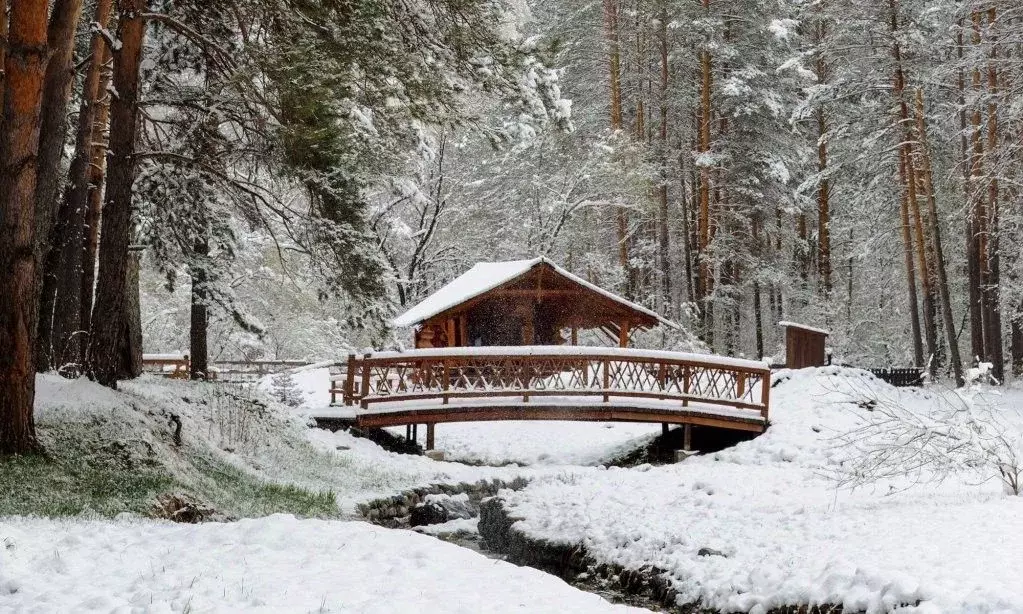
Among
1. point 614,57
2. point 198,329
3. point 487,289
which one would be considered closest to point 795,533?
point 198,329

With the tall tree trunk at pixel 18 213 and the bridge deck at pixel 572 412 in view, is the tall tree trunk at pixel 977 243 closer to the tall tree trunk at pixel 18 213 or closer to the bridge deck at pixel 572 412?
the bridge deck at pixel 572 412

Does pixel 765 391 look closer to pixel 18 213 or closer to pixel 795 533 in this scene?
pixel 795 533

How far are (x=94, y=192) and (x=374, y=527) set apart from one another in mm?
8389

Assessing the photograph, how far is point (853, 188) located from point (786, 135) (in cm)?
338

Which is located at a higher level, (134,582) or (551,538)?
(134,582)

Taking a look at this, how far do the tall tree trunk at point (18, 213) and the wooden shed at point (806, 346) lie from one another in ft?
59.7

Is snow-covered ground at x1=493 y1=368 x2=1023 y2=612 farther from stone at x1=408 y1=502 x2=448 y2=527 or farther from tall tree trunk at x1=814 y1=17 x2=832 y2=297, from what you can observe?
tall tree trunk at x1=814 y1=17 x2=832 y2=297

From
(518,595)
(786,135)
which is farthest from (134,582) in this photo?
(786,135)

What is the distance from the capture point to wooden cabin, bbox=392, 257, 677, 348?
24.3 m

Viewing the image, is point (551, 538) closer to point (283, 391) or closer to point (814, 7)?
point (283, 391)

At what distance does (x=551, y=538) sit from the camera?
10.6 metres

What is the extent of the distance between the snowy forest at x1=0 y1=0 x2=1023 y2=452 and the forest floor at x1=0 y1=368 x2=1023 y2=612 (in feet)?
4.06

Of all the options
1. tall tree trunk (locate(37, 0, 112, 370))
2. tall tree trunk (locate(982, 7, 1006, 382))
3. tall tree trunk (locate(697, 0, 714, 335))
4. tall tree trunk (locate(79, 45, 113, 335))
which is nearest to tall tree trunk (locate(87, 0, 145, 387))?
tall tree trunk (locate(37, 0, 112, 370))

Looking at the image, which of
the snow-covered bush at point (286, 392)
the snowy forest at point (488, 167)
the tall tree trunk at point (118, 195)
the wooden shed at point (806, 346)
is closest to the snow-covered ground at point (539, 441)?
the snow-covered bush at point (286, 392)
